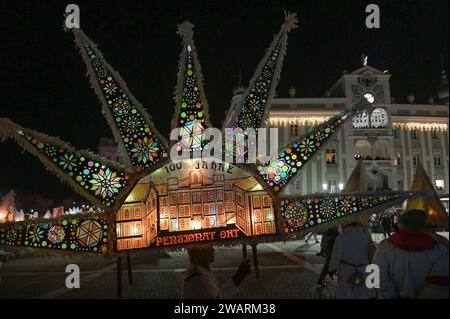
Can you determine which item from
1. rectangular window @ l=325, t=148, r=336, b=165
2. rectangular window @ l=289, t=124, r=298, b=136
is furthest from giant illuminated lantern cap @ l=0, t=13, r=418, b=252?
rectangular window @ l=325, t=148, r=336, b=165

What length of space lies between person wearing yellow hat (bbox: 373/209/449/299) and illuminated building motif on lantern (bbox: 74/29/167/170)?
10.2 feet

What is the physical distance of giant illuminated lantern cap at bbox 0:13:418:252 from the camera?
5141mm

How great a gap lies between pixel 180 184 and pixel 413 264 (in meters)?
3.05

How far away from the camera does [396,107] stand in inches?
1421

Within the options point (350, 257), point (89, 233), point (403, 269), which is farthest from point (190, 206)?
point (403, 269)

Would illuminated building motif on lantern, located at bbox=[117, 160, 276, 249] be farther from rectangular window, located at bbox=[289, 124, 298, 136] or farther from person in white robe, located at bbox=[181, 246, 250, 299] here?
rectangular window, located at bbox=[289, 124, 298, 136]

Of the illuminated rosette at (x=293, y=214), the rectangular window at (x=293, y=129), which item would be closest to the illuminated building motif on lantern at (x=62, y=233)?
A: the illuminated rosette at (x=293, y=214)

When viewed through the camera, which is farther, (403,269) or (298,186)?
(298,186)

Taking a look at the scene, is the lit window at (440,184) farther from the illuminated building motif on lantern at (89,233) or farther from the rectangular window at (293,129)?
the illuminated building motif on lantern at (89,233)

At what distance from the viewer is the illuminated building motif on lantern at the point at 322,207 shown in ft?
A: 17.9

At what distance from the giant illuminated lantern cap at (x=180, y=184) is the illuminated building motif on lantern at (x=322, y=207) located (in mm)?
14

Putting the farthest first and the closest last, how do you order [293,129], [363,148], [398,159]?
[398,159] → [363,148] → [293,129]

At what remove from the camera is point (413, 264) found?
3.42 m

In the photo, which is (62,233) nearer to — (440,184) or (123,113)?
(123,113)
